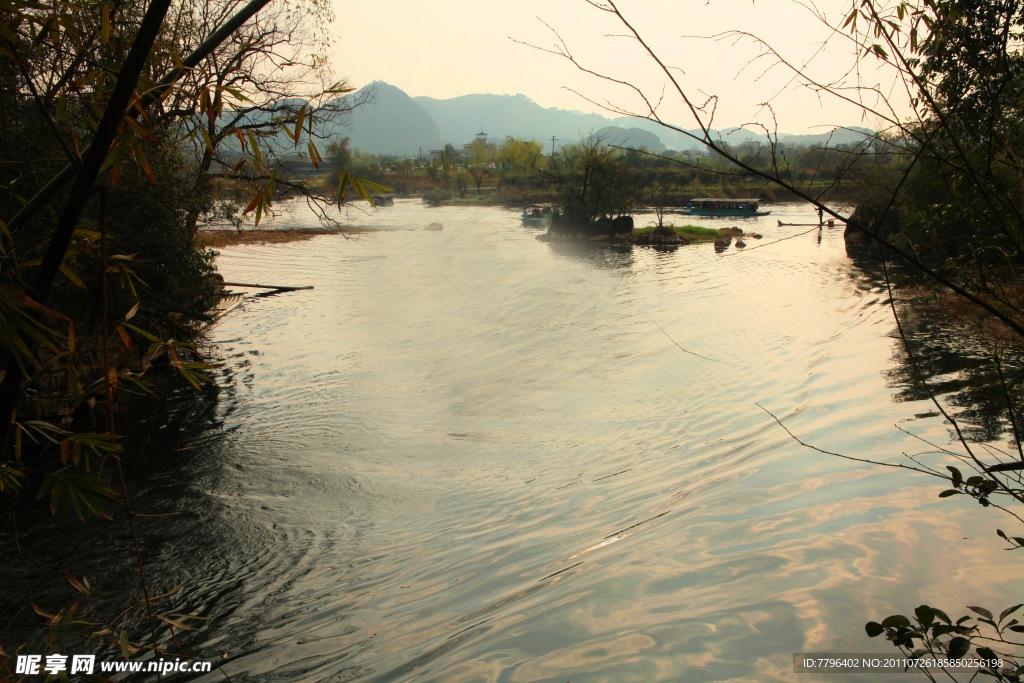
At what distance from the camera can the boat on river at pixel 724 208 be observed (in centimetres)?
4897

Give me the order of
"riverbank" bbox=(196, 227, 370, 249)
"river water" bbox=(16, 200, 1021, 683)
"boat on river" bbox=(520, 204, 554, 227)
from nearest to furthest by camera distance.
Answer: "river water" bbox=(16, 200, 1021, 683)
"riverbank" bbox=(196, 227, 370, 249)
"boat on river" bbox=(520, 204, 554, 227)

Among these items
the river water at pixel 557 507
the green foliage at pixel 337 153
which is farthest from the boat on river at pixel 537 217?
the river water at pixel 557 507

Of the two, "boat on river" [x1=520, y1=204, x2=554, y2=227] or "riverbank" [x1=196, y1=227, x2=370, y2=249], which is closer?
"riverbank" [x1=196, y1=227, x2=370, y2=249]

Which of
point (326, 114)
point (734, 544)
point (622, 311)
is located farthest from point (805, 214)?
point (734, 544)

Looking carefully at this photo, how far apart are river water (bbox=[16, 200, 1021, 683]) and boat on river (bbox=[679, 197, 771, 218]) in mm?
35342

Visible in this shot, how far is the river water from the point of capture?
413 cm

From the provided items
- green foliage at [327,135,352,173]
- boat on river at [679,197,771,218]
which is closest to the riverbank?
green foliage at [327,135,352,173]

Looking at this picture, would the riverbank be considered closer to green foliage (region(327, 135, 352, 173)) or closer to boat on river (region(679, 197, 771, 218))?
green foliage (region(327, 135, 352, 173))

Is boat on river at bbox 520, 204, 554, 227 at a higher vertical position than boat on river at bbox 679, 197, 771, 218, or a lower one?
lower

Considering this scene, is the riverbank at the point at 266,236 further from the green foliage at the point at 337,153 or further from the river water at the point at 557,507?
the river water at the point at 557,507

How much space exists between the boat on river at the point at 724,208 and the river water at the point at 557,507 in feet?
116

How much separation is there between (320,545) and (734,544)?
4.12 meters

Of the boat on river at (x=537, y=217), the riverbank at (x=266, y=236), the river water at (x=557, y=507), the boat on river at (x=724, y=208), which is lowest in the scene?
the river water at (x=557, y=507)

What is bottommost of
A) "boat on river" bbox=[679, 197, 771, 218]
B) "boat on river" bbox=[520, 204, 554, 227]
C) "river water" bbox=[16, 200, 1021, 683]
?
"river water" bbox=[16, 200, 1021, 683]
